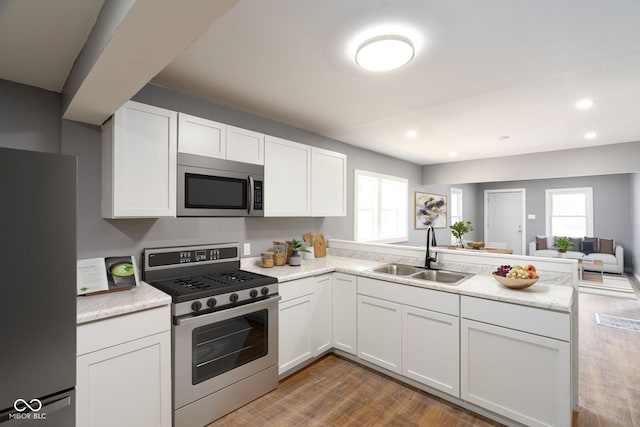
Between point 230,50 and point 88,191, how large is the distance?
135 centimetres

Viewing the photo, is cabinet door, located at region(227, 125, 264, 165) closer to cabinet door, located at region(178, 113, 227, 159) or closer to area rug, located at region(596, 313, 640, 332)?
cabinet door, located at region(178, 113, 227, 159)

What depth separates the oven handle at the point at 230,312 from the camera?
1.85 metres

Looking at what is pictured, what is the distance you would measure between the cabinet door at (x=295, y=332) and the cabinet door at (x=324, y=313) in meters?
0.08

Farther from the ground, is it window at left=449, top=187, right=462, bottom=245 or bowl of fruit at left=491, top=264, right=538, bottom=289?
window at left=449, top=187, right=462, bottom=245

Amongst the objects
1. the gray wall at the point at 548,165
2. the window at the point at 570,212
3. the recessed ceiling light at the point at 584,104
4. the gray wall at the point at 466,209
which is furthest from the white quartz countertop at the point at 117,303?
the window at the point at 570,212

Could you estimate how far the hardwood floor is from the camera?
6.77 ft

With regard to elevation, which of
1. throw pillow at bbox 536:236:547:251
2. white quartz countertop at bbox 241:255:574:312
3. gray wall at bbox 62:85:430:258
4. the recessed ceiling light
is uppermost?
the recessed ceiling light

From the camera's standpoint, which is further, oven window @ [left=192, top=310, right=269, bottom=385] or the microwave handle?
the microwave handle

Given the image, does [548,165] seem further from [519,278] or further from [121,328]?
[121,328]

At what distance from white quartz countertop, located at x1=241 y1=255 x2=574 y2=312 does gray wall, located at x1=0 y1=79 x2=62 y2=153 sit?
1.68 metres

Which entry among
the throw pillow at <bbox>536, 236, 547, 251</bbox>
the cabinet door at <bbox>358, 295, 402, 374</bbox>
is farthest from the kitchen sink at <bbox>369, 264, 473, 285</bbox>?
the throw pillow at <bbox>536, 236, 547, 251</bbox>

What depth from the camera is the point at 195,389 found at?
1932mm

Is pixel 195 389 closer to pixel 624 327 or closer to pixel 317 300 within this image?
pixel 317 300

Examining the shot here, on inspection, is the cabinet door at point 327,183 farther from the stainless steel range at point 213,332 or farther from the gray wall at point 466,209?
the gray wall at point 466,209
